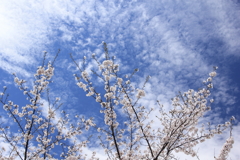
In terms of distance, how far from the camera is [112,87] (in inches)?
302

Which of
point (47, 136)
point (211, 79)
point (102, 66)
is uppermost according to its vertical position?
point (211, 79)

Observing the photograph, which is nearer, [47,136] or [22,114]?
[22,114]

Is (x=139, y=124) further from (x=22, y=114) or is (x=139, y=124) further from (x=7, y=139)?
(x=7, y=139)

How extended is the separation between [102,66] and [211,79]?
601 centimetres

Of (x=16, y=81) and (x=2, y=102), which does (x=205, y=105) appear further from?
(x=2, y=102)

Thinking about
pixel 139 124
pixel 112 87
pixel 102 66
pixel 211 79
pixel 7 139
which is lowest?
pixel 7 139

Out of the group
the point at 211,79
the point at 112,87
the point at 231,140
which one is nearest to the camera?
the point at 231,140

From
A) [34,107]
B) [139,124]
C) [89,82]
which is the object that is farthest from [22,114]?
[139,124]

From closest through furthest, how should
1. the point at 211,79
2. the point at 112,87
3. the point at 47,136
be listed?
the point at 112,87
the point at 211,79
the point at 47,136

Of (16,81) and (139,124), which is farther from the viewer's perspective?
(16,81)

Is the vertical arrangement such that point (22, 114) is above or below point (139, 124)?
below

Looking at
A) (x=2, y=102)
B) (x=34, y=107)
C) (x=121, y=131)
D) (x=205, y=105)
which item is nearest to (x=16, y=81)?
(x=2, y=102)

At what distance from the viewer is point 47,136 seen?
10.0 meters

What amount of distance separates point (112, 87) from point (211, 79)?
5461 millimetres
